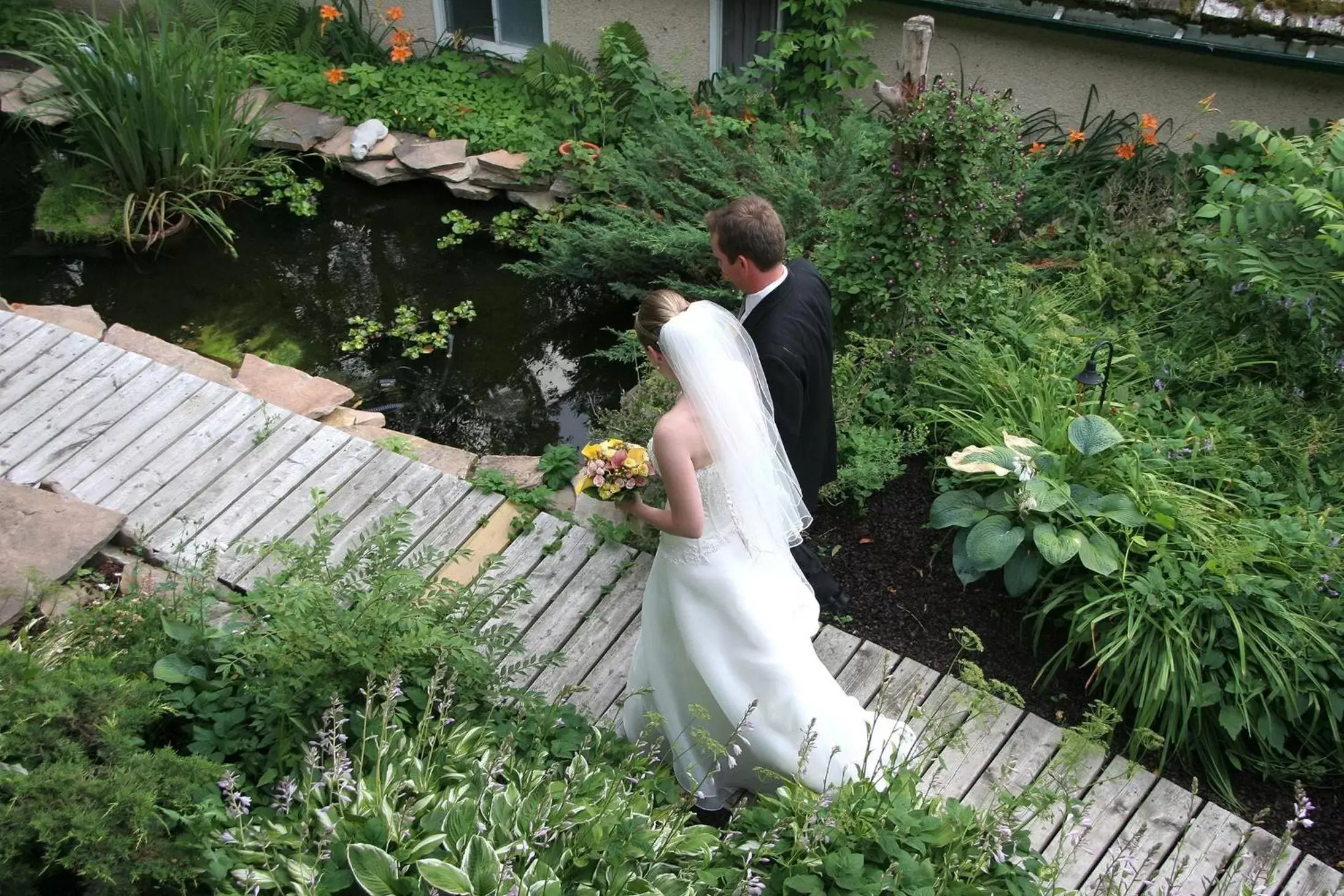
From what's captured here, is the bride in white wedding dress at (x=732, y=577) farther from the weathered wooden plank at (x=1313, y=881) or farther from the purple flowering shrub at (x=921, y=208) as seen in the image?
the purple flowering shrub at (x=921, y=208)

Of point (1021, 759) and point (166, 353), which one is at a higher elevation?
point (166, 353)

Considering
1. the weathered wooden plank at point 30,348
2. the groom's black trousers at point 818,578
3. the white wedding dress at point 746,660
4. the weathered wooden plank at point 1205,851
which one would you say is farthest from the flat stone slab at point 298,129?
the weathered wooden plank at point 1205,851

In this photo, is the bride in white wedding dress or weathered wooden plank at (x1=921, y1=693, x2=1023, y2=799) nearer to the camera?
the bride in white wedding dress

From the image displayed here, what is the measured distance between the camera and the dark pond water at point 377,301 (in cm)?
587

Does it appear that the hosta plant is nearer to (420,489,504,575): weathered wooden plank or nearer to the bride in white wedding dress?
the bride in white wedding dress

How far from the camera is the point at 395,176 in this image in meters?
7.50

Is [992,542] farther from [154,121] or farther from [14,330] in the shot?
[154,121]

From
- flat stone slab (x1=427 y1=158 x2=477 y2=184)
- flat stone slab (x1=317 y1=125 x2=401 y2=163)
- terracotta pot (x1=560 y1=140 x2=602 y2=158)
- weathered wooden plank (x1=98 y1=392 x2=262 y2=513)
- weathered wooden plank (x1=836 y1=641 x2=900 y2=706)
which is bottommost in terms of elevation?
weathered wooden plank (x1=836 y1=641 x2=900 y2=706)

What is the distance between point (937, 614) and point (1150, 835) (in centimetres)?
102

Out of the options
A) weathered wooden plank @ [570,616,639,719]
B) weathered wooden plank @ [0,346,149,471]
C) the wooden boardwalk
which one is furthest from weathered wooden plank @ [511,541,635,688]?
weathered wooden plank @ [0,346,149,471]

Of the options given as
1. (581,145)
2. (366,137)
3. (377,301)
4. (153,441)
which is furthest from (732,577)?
(366,137)

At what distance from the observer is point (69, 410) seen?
4.66 m

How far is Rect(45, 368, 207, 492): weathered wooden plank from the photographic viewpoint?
436 centimetres

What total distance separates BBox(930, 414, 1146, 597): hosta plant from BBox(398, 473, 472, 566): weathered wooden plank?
1921 mm
